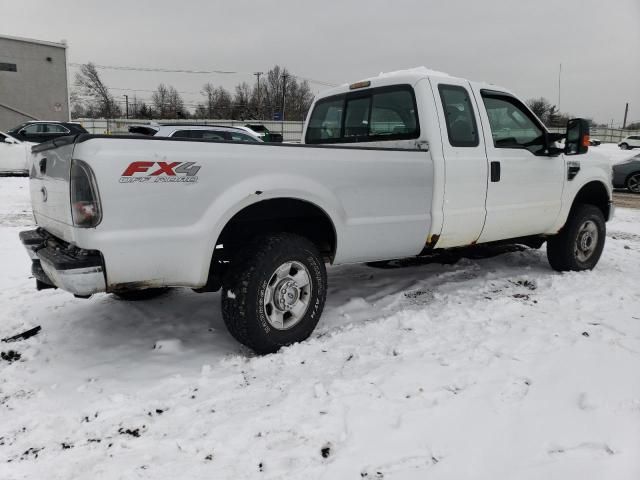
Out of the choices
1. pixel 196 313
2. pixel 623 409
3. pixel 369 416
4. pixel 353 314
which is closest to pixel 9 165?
pixel 196 313

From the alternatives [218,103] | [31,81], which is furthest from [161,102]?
[31,81]

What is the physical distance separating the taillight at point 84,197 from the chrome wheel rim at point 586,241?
491 cm

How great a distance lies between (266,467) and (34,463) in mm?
1058

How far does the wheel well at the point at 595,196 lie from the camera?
550cm

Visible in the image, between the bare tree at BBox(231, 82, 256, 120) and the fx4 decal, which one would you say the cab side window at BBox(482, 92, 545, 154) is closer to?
the fx4 decal

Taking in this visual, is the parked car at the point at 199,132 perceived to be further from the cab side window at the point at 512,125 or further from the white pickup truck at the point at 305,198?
the cab side window at the point at 512,125

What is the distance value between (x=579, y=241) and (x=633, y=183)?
11.6 meters

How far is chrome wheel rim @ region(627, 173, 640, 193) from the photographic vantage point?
14.7 metres

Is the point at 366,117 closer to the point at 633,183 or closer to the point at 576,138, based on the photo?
the point at 576,138

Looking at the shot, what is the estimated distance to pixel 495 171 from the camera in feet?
14.3

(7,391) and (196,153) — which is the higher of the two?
(196,153)

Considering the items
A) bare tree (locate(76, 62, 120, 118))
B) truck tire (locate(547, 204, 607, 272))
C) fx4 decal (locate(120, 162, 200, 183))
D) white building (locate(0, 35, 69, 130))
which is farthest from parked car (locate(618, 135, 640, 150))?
bare tree (locate(76, 62, 120, 118))

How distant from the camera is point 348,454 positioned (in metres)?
2.23

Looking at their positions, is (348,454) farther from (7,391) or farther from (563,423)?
(7,391)
